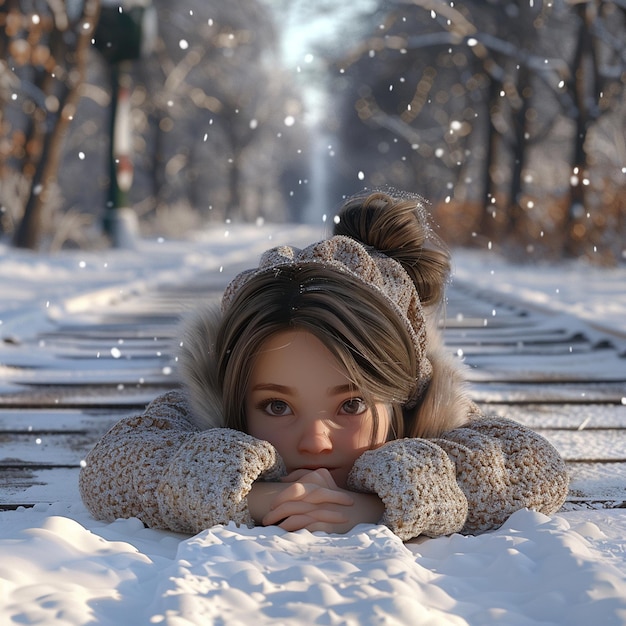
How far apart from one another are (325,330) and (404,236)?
490mm

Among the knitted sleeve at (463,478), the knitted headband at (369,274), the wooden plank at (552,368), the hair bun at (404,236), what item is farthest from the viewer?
the wooden plank at (552,368)

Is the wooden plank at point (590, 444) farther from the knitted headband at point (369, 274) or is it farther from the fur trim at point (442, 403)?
the knitted headband at point (369, 274)

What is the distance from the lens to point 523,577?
150 cm

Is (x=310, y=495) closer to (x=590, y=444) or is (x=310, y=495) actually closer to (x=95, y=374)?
(x=590, y=444)

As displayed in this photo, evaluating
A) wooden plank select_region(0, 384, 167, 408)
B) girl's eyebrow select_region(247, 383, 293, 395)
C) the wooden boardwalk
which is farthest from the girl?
wooden plank select_region(0, 384, 167, 408)

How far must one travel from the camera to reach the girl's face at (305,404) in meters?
1.95

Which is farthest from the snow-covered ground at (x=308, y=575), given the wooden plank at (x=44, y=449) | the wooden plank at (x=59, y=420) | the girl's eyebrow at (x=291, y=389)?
the wooden plank at (x=59, y=420)

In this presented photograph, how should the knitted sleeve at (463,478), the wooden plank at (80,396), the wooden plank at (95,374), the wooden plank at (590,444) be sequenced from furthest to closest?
the wooden plank at (95,374), the wooden plank at (80,396), the wooden plank at (590,444), the knitted sleeve at (463,478)

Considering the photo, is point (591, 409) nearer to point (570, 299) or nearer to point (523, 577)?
point (523, 577)

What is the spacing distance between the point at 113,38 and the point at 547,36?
43.6 ft

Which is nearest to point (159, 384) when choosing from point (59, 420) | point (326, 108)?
point (59, 420)

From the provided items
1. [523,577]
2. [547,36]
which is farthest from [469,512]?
[547,36]

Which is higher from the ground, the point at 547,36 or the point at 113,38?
the point at 547,36

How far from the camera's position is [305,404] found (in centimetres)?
195
